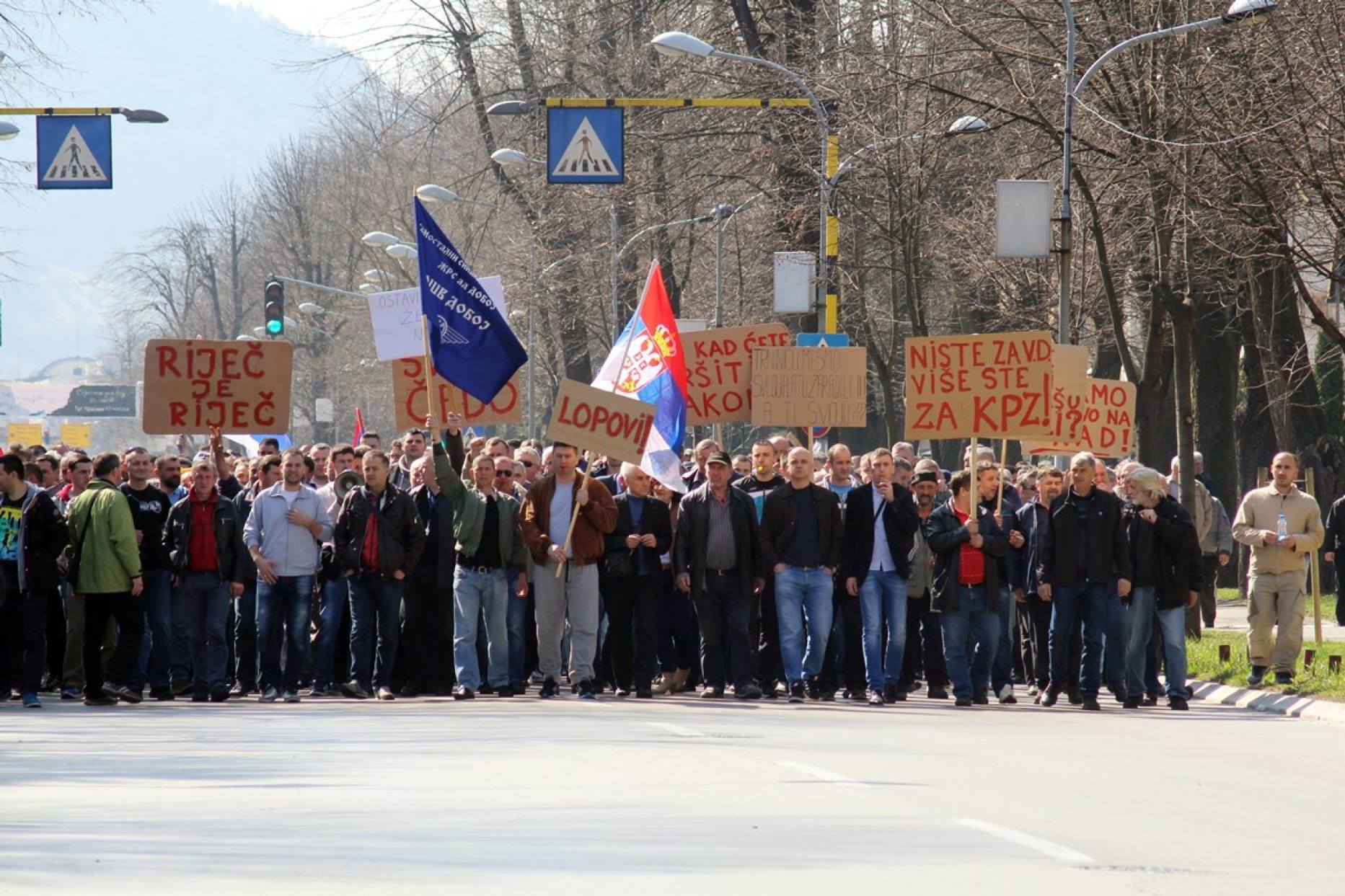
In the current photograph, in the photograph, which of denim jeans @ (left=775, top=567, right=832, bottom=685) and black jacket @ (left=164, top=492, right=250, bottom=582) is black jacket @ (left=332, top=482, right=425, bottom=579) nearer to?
black jacket @ (left=164, top=492, right=250, bottom=582)

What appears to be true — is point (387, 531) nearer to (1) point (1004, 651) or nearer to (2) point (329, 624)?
(2) point (329, 624)

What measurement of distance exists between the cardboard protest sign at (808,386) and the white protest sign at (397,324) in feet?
10.3

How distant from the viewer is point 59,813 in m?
9.21

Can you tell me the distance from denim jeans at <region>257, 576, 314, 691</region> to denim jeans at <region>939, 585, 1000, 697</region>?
15.5ft

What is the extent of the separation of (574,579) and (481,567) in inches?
27.4

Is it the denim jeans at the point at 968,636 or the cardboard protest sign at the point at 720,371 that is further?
the cardboard protest sign at the point at 720,371

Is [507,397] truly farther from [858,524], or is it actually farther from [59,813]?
[59,813]

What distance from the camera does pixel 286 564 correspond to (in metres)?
16.0

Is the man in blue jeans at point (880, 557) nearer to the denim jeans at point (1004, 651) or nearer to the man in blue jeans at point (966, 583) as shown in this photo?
the man in blue jeans at point (966, 583)

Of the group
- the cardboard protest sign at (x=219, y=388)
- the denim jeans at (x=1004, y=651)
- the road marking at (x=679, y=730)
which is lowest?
the road marking at (x=679, y=730)

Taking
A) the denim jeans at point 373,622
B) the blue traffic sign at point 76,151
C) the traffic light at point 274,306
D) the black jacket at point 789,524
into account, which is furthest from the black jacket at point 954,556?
the traffic light at point 274,306

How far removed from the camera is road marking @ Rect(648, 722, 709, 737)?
12.7m

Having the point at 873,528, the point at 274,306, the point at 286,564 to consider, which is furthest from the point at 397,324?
the point at 274,306

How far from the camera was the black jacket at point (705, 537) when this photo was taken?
1620cm
